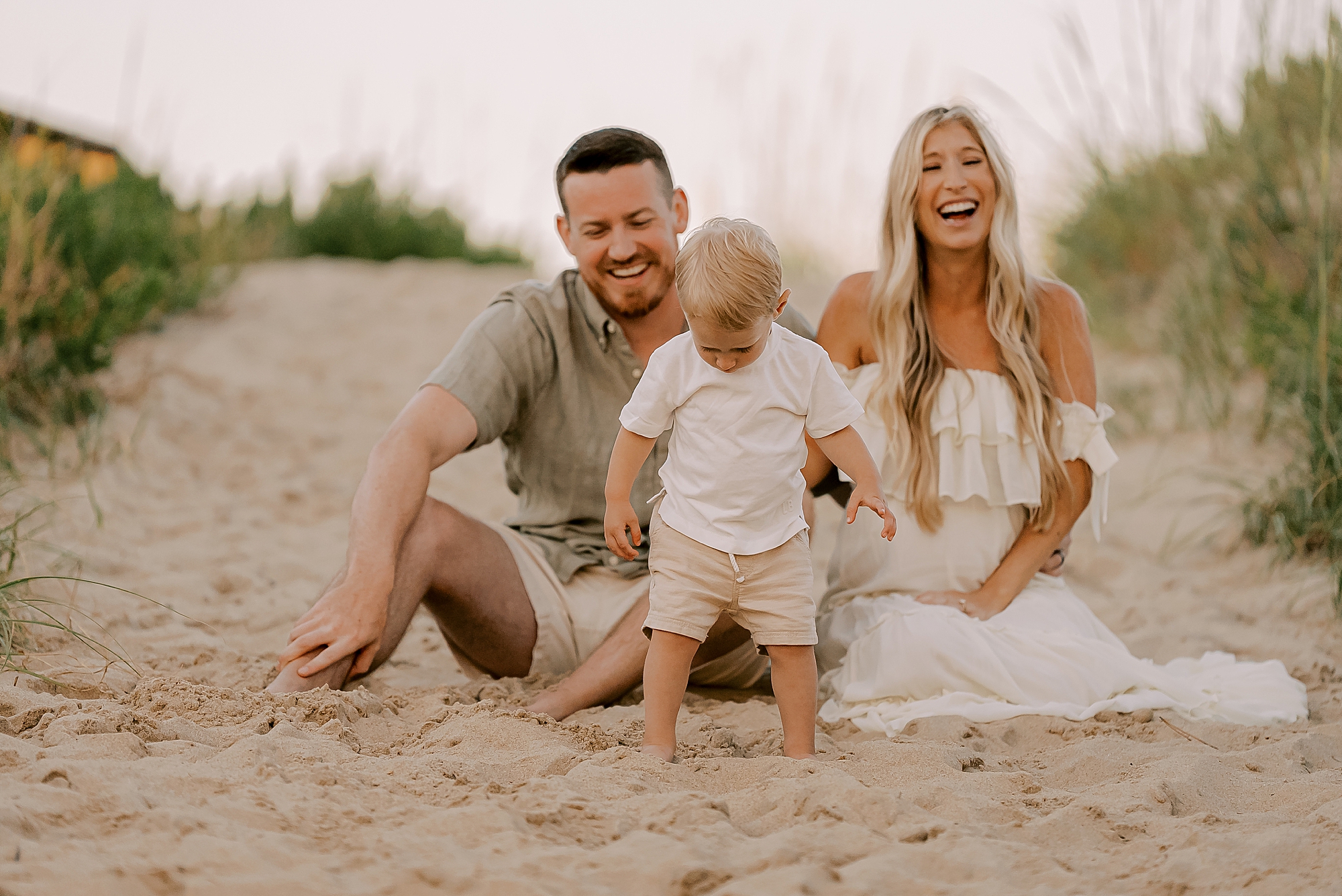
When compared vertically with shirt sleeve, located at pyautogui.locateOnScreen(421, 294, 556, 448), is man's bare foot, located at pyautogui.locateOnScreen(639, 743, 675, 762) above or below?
below

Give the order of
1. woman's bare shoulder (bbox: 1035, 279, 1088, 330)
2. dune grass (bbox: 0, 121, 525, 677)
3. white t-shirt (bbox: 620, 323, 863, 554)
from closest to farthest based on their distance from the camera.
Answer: white t-shirt (bbox: 620, 323, 863, 554) → woman's bare shoulder (bbox: 1035, 279, 1088, 330) → dune grass (bbox: 0, 121, 525, 677)

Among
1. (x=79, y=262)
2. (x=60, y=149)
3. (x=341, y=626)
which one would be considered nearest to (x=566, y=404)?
(x=341, y=626)

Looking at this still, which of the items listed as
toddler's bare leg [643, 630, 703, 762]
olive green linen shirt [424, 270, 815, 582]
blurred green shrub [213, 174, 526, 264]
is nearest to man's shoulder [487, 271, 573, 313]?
olive green linen shirt [424, 270, 815, 582]

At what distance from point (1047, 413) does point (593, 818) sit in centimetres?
176

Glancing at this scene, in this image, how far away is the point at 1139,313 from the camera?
685cm

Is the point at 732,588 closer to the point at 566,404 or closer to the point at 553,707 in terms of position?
the point at 553,707

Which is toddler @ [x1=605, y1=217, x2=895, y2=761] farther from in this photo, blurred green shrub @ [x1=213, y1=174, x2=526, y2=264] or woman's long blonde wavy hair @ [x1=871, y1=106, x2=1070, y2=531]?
blurred green shrub @ [x1=213, y1=174, x2=526, y2=264]

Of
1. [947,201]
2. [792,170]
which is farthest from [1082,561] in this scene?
[792,170]

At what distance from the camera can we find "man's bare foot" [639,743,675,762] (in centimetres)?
204

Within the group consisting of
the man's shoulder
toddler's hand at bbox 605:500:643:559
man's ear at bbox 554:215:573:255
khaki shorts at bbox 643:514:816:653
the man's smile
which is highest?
man's ear at bbox 554:215:573:255

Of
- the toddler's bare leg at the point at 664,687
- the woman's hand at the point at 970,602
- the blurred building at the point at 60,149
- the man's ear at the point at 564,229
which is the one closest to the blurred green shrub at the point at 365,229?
the blurred building at the point at 60,149

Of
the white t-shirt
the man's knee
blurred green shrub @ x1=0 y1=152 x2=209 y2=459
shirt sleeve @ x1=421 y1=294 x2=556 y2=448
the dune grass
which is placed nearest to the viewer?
the white t-shirt

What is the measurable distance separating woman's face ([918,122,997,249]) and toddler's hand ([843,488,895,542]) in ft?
3.71

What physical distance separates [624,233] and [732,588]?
1.09 m
